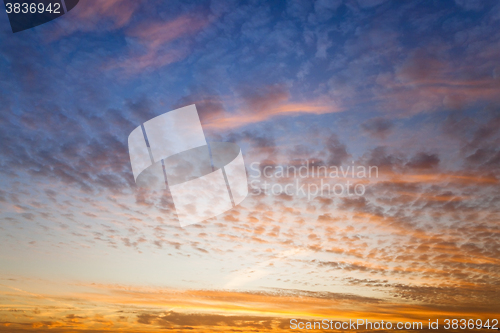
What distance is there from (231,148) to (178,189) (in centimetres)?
795

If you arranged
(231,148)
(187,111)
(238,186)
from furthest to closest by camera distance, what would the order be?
(238,186) → (231,148) → (187,111)

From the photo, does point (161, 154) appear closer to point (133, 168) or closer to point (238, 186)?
point (133, 168)

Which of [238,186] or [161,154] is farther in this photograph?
[238,186]

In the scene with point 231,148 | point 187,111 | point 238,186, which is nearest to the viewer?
point 187,111

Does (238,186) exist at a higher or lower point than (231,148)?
lower

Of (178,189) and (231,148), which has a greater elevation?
(231,148)

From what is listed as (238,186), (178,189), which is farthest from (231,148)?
(178,189)

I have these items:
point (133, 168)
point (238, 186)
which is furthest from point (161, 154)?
point (238, 186)

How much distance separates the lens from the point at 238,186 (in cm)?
3394

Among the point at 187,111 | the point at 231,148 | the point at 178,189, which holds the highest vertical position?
the point at 187,111

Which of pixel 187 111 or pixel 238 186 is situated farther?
pixel 238 186

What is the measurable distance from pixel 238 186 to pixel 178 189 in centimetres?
620

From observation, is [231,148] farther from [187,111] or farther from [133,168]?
[133,168]

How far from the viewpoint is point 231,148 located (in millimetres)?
30719
